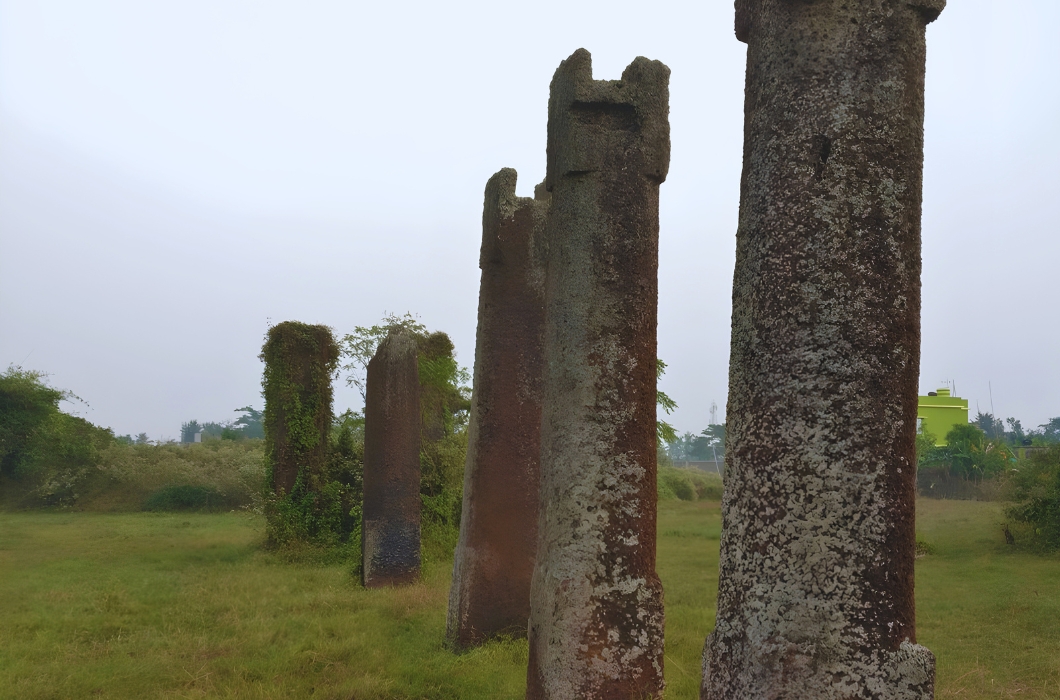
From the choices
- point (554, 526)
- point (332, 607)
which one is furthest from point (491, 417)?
point (332, 607)

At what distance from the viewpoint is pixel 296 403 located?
14867 millimetres

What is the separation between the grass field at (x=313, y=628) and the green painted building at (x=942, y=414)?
2753cm

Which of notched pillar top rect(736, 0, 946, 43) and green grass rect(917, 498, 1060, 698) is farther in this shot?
green grass rect(917, 498, 1060, 698)

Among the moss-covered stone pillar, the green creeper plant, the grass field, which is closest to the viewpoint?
the grass field

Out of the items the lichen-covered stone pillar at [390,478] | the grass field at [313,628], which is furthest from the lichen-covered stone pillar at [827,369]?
the lichen-covered stone pillar at [390,478]

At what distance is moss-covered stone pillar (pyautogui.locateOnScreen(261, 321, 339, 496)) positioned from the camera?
14.8m

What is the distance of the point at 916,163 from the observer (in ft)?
8.25

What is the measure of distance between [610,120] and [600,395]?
205 centimetres

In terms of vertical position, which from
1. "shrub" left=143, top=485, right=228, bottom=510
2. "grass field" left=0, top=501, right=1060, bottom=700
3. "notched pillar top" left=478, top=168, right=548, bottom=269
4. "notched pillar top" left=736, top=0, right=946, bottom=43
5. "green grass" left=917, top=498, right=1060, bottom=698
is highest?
"notched pillar top" left=478, top=168, right=548, bottom=269

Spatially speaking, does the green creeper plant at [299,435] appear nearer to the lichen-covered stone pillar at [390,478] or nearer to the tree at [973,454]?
the lichen-covered stone pillar at [390,478]

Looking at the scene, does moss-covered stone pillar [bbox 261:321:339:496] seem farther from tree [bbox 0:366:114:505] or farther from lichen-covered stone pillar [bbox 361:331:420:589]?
tree [bbox 0:366:114:505]

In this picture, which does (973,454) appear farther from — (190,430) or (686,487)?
(190,430)

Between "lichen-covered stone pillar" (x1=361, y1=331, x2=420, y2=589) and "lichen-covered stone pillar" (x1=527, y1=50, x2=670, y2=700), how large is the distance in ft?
19.6

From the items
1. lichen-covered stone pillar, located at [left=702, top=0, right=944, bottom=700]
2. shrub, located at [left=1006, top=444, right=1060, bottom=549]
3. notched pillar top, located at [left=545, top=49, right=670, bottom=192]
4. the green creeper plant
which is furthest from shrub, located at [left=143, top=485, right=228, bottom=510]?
lichen-covered stone pillar, located at [left=702, top=0, right=944, bottom=700]
